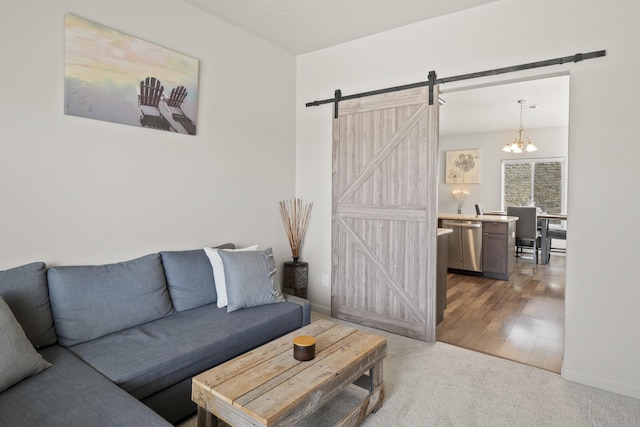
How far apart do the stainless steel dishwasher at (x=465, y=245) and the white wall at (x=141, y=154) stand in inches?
122

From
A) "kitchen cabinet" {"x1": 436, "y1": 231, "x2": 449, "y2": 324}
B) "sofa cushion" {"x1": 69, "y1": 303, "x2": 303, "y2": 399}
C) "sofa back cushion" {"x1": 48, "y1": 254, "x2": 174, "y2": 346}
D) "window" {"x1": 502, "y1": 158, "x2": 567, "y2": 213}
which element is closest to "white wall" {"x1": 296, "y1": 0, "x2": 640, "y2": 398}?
"kitchen cabinet" {"x1": 436, "y1": 231, "x2": 449, "y2": 324}

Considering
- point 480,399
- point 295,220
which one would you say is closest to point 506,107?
point 295,220

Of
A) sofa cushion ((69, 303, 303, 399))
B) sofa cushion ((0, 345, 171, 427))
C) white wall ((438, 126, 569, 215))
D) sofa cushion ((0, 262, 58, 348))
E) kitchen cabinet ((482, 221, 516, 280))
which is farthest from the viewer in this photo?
white wall ((438, 126, 569, 215))

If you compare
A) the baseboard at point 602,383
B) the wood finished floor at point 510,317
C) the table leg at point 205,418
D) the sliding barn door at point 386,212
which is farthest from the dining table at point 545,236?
the table leg at point 205,418

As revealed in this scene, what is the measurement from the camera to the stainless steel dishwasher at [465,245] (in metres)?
5.60

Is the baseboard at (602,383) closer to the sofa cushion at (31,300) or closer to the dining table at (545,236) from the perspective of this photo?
the sofa cushion at (31,300)

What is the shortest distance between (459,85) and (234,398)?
110 inches

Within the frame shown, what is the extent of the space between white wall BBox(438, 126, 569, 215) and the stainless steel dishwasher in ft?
10.5

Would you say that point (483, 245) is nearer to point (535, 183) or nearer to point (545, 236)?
point (545, 236)

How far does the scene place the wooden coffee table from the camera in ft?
4.76

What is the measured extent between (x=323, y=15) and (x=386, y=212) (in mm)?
1790

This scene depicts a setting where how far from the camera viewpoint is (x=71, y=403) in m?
1.43

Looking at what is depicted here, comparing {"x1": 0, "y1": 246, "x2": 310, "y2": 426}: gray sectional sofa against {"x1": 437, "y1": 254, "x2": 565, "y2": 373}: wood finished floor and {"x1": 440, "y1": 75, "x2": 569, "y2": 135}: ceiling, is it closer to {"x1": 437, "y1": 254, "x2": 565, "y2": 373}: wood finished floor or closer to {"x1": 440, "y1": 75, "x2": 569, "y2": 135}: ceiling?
{"x1": 437, "y1": 254, "x2": 565, "y2": 373}: wood finished floor

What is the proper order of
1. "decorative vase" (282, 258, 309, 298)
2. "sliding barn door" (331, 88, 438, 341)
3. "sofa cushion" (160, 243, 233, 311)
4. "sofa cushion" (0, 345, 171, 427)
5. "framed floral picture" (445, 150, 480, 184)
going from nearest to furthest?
"sofa cushion" (0, 345, 171, 427) < "sofa cushion" (160, 243, 233, 311) < "sliding barn door" (331, 88, 438, 341) < "decorative vase" (282, 258, 309, 298) < "framed floral picture" (445, 150, 480, 184)
